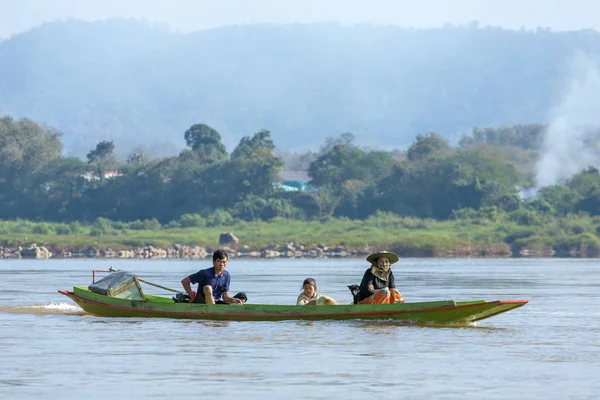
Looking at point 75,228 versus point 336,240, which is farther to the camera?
point 75,228

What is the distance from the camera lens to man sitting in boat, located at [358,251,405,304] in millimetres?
24578

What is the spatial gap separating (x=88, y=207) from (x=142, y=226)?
8176mm

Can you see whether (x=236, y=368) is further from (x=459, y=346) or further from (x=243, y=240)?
(x=243, y=240)

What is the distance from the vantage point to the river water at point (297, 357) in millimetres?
16766

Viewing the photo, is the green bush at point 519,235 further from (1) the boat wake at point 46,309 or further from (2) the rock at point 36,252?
(1) the boat wake at point 46,309

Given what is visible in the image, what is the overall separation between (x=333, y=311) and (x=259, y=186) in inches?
2977

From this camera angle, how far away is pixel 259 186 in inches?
3947

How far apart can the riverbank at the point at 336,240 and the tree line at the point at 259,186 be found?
12.5 feet

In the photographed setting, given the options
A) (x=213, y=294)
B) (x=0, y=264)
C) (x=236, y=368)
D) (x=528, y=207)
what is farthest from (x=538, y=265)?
(x=236, y=368)

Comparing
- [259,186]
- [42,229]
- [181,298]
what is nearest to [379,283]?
[181,298]

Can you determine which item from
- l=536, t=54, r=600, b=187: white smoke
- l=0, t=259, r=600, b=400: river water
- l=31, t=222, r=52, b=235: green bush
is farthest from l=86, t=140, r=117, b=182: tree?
l=0, t=259, r=600, b=400: river water

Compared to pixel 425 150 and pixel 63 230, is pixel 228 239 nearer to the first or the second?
pixel 63 230

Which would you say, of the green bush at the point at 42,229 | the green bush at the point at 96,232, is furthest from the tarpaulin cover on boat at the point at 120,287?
the green bush at the point at 42,229

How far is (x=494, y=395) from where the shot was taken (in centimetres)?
1627
